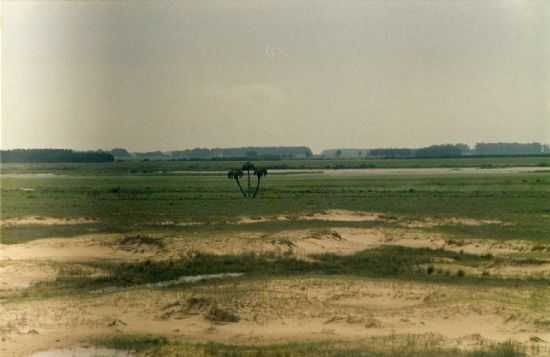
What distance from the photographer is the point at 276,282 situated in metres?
22.5

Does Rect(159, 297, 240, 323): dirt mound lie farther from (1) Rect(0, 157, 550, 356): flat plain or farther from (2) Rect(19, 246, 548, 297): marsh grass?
(2) Rect(19, 246, 548, 297): marsh grass

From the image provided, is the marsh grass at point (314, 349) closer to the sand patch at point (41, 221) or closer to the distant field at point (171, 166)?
the sand patch at point (41, 221)

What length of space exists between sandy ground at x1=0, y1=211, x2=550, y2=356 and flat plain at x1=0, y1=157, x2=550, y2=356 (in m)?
0.06

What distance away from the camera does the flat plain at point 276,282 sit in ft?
54.8

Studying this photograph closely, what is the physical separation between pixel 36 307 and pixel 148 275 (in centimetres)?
562

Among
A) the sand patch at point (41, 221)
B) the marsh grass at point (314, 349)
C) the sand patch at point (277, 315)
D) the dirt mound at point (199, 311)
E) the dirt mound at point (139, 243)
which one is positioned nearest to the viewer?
the marsh grass at point (314, 349)

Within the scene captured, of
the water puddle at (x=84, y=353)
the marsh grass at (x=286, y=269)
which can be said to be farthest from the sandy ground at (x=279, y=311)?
the marsh grass at (x=286, y=269)

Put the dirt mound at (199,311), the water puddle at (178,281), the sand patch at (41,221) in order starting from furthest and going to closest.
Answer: the sand patch at (41,221), the water puddle at (178,281), the dirt mound at (199,311)

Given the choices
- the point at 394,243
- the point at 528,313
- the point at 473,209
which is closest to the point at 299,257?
the point at 394,243

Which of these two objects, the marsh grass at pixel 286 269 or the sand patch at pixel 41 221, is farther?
the sand patch at pixel 41 221

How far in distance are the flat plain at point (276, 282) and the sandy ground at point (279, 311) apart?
0.06m

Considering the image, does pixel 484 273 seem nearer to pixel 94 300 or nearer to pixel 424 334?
pixel 424 334

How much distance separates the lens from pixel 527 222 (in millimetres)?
37531

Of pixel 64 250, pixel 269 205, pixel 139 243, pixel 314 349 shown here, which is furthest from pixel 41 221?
pixel 314 349
